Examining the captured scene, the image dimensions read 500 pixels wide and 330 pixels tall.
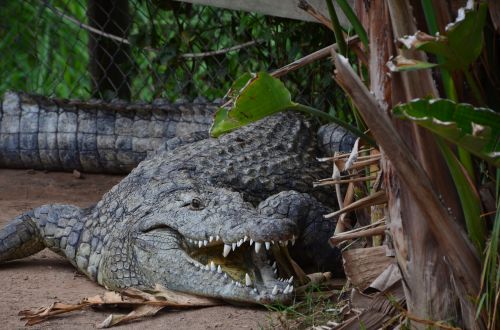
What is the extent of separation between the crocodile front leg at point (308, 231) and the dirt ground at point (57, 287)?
664mm

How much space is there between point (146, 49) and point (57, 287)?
2.66m

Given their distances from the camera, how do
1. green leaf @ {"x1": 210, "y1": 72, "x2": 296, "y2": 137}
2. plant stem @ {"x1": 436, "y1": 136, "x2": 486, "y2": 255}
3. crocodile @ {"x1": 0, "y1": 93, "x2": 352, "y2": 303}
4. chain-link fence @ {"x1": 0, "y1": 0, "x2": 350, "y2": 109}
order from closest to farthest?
plant stem @ {"x1": 436, "y1": 136, "x2": 486, "y2": 255} → green leaf @ {"x1": 210, "y1": 72, "x2": 296, "y2": 137} → crocodile @ {"x1": 0, "y1": 93, "x2": 352, "y2": 303} → chain-link fence @ {"x1": 0, "y1": 0, "x2": 350, "y2": 109}

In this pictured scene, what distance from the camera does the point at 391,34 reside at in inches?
98.4

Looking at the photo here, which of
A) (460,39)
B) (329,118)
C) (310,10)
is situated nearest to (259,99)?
(329,118)

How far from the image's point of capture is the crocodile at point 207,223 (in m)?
3.41

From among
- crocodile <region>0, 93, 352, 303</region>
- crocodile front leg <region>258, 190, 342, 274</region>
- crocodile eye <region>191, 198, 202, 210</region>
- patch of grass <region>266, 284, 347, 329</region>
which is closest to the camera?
patch of grass <region>266, 284, 347, 329</region>

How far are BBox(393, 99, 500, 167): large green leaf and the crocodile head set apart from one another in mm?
1306

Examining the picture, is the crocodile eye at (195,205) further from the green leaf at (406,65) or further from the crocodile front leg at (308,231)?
the green leaf at (406,65)

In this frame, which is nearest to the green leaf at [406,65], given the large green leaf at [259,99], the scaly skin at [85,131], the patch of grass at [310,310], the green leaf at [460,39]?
the green leaf at [460,39]

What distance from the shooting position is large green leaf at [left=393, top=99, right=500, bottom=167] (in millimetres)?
1996

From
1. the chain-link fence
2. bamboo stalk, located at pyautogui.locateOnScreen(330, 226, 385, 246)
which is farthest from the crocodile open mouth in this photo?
the chain-link fence

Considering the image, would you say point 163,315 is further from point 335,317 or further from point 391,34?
point 391,34

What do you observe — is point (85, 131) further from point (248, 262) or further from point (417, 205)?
point (417, 205)

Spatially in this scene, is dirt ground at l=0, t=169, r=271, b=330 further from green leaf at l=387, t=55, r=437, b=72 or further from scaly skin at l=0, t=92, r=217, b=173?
green leaf at l=387, t=55, r=437, b=72
